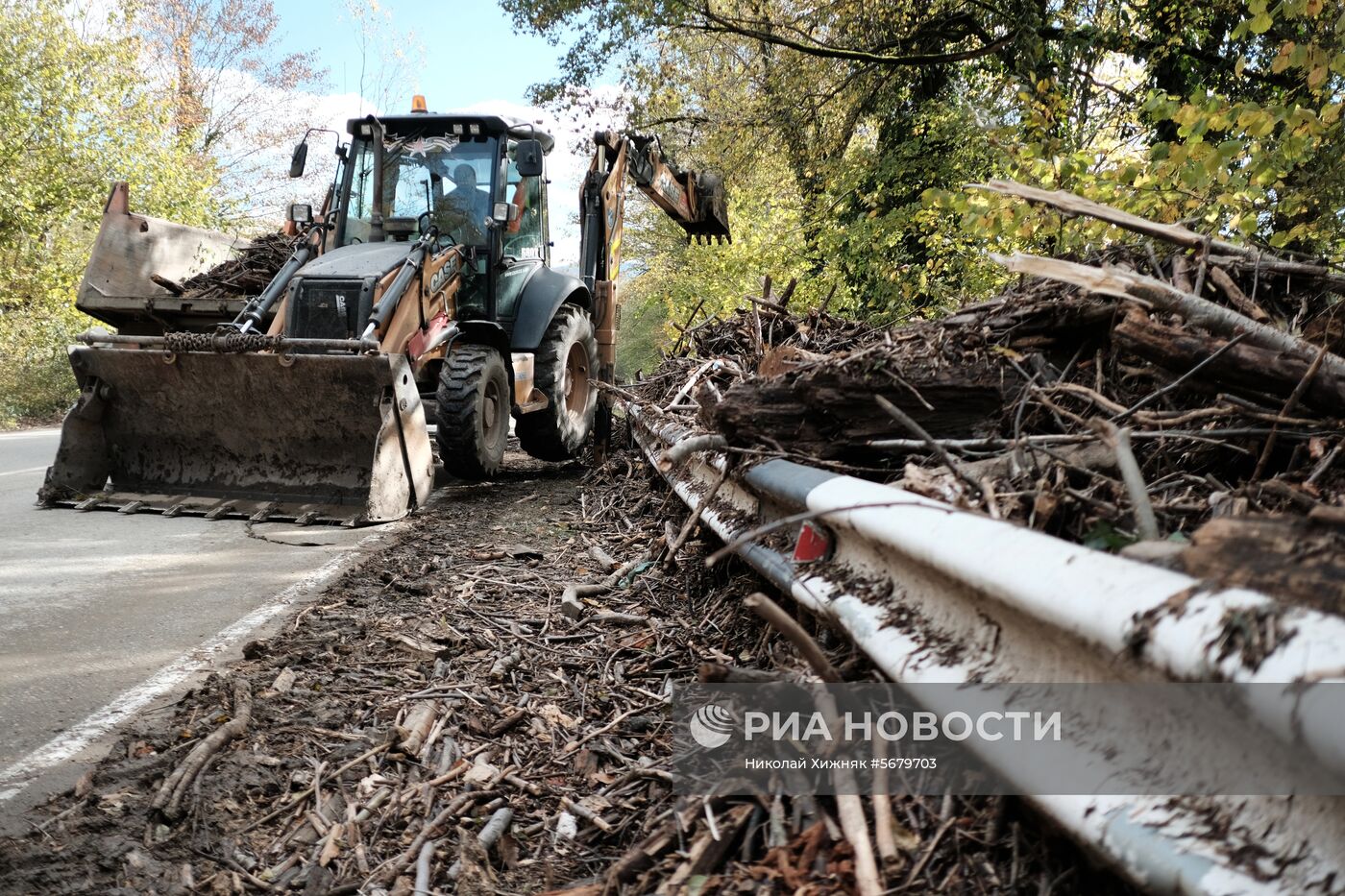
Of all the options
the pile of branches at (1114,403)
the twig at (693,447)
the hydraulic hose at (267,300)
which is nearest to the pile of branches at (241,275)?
the hydraulic hose at (267,300)

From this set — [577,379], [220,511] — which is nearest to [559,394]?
[577,379]

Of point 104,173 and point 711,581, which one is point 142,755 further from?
point 104,173

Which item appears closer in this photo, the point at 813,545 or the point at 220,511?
the point at 813,545

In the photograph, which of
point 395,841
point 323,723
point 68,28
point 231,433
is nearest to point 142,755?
point 323,723

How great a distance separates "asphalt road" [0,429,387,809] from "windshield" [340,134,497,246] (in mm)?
3440

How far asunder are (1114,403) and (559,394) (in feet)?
21.7

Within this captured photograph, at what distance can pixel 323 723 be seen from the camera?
282cm

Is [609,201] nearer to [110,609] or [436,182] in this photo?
[436,182]

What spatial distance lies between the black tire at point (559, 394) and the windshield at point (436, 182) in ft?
4.03

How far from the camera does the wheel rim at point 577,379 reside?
953 centimetres

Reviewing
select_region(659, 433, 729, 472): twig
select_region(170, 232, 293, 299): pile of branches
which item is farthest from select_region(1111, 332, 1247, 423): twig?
select_region(170, 232, 293, 299): pile of branches

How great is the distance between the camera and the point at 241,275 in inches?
399

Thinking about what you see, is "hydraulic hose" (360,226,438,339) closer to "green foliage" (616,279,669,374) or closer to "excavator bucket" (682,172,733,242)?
"excavator bucket" (682,172,733,242)

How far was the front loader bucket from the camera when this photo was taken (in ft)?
20.9
